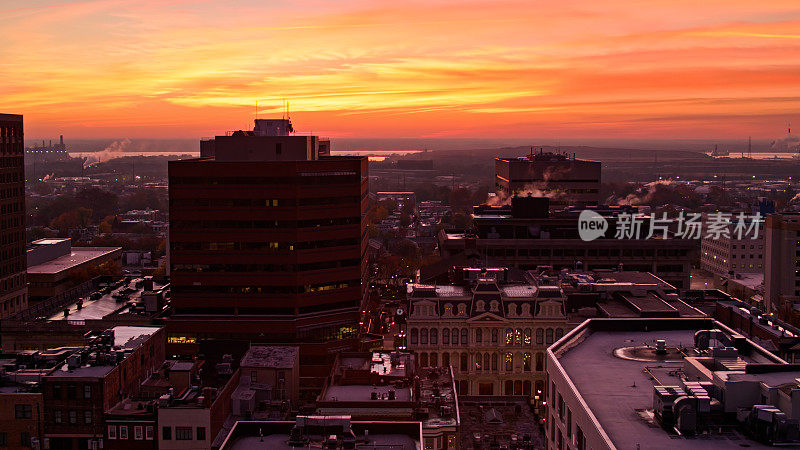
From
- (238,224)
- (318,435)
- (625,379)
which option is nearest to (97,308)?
(238,224)

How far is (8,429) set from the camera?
76.7 m

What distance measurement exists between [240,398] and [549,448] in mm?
33717

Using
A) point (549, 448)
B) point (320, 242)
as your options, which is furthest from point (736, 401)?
→ point (320, 242)

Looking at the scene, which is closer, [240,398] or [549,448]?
[549,448]

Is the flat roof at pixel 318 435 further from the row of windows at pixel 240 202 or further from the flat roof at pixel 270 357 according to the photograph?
the row of windows at pixel 240 202

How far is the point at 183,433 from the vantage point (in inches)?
2928

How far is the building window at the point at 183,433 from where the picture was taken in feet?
244

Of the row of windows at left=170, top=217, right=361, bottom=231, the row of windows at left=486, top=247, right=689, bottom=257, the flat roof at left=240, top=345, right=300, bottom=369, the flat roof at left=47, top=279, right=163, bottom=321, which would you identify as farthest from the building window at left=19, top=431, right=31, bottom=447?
the row of windows at left=486, top=247, right=689, bottom=257

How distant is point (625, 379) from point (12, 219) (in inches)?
4692

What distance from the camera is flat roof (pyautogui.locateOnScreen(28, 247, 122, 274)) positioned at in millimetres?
159525

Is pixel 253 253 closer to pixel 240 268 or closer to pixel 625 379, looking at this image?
pixel 240 268

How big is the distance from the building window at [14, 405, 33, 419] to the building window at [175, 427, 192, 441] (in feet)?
45.5

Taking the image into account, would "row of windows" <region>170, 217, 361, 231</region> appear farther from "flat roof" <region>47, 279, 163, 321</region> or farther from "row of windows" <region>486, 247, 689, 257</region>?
"row of windows" <region>486, 247, 689, 257</region>

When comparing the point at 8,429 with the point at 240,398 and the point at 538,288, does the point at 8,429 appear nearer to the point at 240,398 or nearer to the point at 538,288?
the point at 240,398
